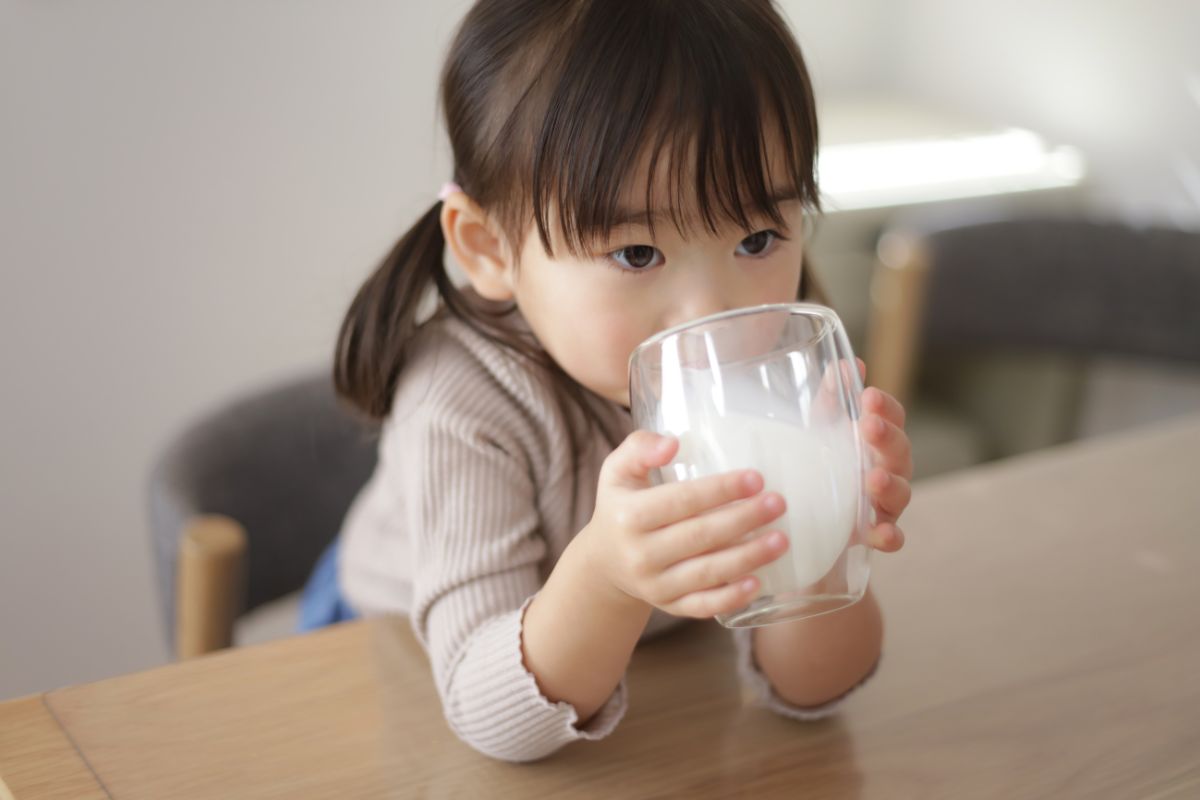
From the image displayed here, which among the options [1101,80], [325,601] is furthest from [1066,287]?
[325,601]

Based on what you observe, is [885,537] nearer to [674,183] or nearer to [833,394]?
[833,394]

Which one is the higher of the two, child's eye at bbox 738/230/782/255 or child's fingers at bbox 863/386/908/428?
child's eye at bbox 738/230/782/255

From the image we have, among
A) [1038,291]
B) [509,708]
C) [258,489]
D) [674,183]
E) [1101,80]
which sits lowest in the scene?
[1038,291]

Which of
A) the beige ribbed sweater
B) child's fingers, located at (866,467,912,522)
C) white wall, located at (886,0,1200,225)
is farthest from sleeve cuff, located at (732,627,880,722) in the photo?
white wall, located at (886,0,1200,225)

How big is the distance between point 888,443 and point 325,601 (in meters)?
0.67

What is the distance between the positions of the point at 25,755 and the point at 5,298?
1.07 metres

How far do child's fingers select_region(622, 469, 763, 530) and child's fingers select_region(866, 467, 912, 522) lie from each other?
0.07 m

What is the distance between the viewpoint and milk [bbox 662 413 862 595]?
→ 0.45 m

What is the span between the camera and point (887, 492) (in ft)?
1.67

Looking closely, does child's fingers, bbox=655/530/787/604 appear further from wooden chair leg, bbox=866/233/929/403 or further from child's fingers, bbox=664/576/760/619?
wooden chair leg, bbox=866/233/929/403

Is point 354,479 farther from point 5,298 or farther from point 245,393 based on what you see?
point 5,298

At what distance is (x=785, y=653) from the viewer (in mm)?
635

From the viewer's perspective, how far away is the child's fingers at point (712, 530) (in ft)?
1.45

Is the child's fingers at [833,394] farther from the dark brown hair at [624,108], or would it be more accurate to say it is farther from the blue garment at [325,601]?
the blue garment at [325,601]
